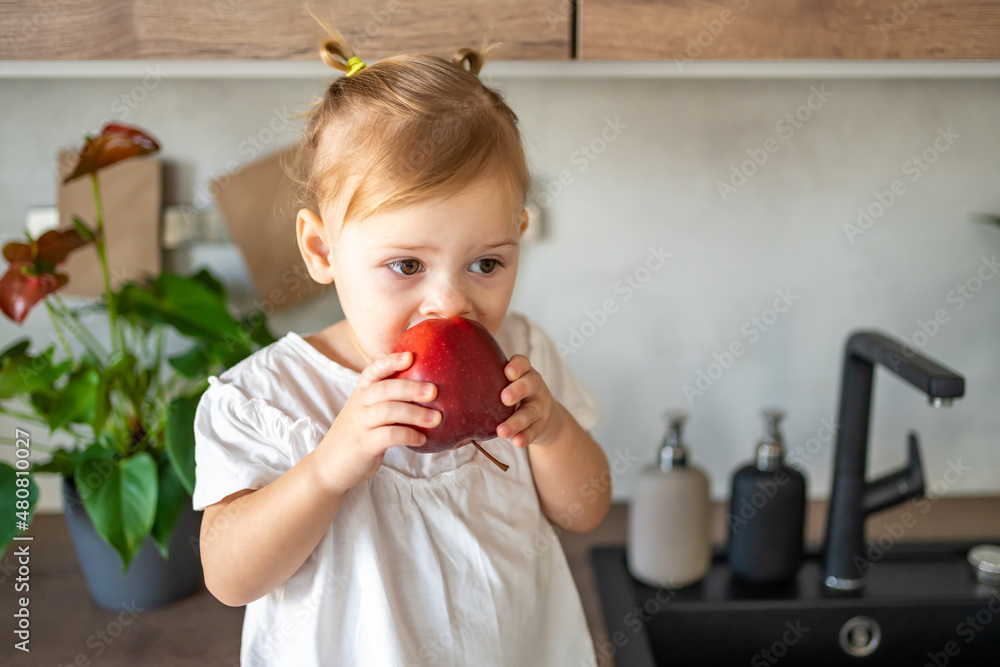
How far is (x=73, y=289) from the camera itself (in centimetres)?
109

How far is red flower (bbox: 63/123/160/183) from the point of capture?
81 centimetres

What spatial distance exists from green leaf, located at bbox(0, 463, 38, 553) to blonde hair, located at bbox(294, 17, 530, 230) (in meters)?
0.48

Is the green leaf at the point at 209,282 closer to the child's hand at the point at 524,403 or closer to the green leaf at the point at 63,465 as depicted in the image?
the green leaf at the point at 63,465

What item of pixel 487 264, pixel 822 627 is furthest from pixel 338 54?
pixel 822 627

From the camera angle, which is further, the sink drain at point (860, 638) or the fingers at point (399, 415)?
the sink drain at point (860, 638)

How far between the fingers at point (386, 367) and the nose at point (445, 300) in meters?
0.05

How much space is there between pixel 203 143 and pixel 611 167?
2.00 feet

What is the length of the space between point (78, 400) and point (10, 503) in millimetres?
132

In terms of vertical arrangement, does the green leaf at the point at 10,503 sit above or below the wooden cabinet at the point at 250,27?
below

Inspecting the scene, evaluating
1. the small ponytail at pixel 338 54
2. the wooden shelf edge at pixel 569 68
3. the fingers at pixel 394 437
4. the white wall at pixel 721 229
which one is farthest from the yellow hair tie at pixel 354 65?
the white wall at pixel 721 229

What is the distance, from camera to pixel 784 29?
2.58 feet

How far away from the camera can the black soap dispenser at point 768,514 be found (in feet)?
3.37

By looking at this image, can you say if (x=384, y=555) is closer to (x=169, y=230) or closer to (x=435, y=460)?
(x=435, y=460)

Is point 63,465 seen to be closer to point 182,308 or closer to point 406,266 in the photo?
point 182,308
